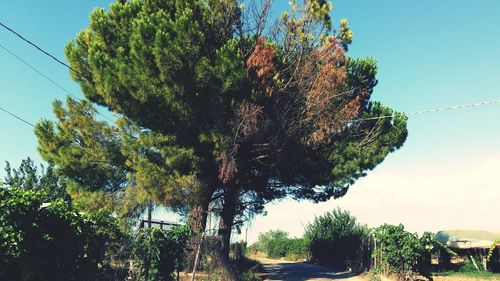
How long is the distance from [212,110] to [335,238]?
1796 centimetres

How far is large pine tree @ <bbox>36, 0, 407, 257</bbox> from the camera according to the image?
15.0m

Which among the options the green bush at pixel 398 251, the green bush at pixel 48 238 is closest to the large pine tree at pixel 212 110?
the green bush at pixel 398 251

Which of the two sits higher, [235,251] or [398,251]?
[235,251]

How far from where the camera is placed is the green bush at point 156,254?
1141 centimetres

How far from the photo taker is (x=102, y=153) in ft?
60.2

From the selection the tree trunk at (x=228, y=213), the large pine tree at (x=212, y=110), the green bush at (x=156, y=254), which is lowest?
the green bush at (x=156, y=254)

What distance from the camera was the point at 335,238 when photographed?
1188 inches

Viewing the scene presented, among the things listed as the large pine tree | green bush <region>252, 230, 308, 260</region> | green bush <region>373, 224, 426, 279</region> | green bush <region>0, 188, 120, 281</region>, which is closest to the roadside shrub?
the large pine tree

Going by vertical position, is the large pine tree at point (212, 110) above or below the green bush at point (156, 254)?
above

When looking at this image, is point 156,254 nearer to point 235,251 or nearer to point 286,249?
point 235,251

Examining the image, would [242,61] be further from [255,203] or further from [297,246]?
[297,246]

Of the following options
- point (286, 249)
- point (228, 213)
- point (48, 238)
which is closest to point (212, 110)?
point (228, 213)

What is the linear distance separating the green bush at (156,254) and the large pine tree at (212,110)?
12.5 feet

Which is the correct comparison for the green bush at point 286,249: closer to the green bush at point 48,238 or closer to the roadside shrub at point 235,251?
the roadside shrub at point 235,251
